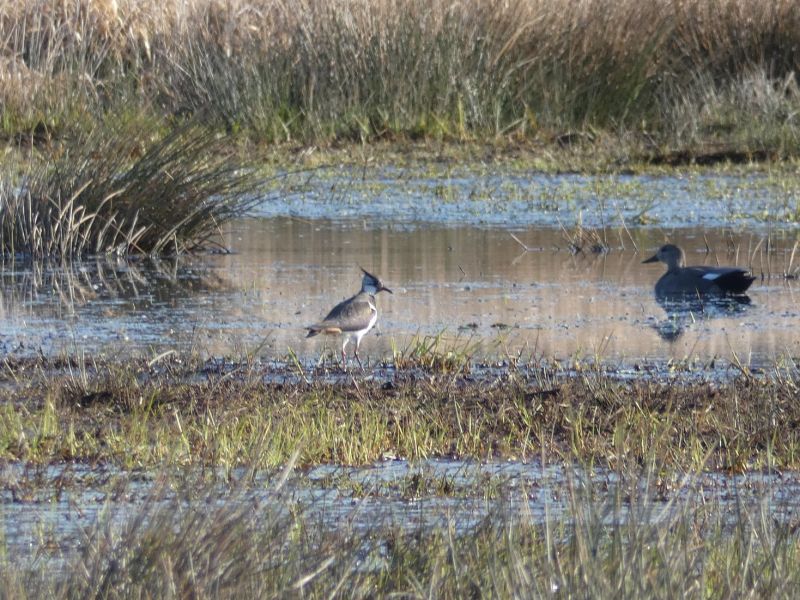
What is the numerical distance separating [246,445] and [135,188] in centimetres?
580

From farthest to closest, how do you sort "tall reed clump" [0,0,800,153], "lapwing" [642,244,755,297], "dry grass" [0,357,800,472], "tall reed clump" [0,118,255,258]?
1. "tall reed clump" [0,0,800,153]
2. "tall reed clump" [0,118,255,258]
3. "lapwing" [642,244,755,297]
4. "dry grass" [0,357,800,472]

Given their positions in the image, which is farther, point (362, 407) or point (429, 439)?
point (362, 407)

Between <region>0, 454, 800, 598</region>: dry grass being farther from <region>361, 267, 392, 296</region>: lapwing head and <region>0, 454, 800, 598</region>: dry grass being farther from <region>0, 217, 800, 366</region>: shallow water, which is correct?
<region>361, 267, 392, 296</region>: lapwing head

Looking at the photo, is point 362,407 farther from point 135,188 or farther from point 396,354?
point 135,188

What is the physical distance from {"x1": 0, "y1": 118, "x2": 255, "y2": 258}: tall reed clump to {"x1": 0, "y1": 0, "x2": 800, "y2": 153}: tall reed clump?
6.54 m

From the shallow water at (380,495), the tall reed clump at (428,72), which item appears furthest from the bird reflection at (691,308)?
the tall reed clump at (428,72)

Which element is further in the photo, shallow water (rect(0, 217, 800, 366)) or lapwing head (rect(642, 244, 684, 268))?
lapwing head (rect(642, 244, 684, 268))

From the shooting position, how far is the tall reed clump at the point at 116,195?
36.8 feet

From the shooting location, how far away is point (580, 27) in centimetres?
1936

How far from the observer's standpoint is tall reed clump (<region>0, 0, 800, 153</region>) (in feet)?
60.6

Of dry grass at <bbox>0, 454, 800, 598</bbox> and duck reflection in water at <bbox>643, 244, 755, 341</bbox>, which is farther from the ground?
dry grass at <bbox>0, 454, 800, 598</bbox>

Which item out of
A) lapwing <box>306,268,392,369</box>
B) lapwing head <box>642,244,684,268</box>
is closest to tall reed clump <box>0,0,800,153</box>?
lapwing head <box>642,244,684,268</box>

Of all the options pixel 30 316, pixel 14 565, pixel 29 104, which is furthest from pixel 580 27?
pixel 14 565

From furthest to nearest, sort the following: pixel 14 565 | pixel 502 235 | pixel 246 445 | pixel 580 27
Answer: pixel 580 27
pixel 502 235
pixel 246 445
pixel 14 565
